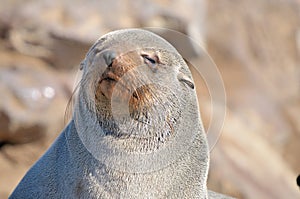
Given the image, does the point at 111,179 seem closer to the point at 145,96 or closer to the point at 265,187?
the point at 145,96

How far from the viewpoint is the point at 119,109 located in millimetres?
4055

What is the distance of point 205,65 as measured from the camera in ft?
17.3

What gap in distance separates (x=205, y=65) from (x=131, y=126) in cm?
130

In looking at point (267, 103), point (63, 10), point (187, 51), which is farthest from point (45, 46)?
point (267, 103)

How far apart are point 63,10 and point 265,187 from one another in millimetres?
3439

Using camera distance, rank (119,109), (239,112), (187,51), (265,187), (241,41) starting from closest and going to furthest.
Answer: (119,109), (187,51), (265,187), (239,112), (241,41)

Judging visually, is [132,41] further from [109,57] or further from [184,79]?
[184,79]

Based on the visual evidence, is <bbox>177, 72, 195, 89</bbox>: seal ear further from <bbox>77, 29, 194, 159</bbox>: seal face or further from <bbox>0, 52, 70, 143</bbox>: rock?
<bbox>0, 52, 70, 143</bbox>: rock

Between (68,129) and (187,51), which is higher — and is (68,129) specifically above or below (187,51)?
above

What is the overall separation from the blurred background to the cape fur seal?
2.00m

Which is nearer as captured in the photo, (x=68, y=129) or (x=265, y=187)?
(x=68, y=129)

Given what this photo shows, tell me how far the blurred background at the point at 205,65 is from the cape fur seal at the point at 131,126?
6.57 feet

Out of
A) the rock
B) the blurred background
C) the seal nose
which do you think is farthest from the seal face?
the rock

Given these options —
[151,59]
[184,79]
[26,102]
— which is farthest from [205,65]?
[26,102]
